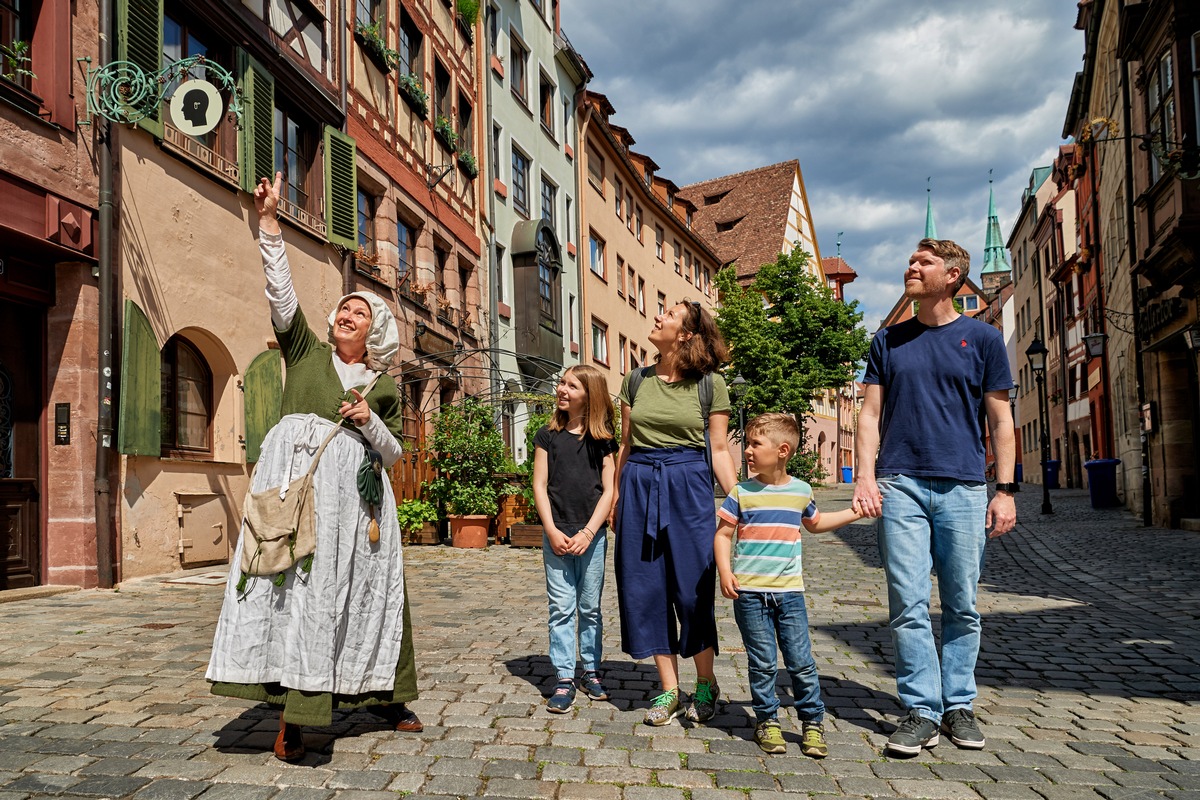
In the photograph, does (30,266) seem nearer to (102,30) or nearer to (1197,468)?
(102,30)

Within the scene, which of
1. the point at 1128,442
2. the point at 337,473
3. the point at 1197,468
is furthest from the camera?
the point at 1128,442

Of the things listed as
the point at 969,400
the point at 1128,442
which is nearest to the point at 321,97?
the point at 969,400

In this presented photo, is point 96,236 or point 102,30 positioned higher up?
point 102,30

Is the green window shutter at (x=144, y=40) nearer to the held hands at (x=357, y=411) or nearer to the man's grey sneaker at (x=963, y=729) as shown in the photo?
the held hands at (x=357, y=411)

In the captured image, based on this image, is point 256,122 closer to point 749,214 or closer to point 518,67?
point 518,67

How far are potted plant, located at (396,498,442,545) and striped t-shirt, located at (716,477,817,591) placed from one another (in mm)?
10309

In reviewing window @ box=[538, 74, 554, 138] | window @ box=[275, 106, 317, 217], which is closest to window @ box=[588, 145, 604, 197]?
window @ box=[538, 74, 554, 138]

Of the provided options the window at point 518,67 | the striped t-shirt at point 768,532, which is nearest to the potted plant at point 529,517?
the striped t-shirt at point 768,532

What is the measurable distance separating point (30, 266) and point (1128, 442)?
1861cm

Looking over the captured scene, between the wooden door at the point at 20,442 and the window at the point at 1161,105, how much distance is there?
14.0 metres

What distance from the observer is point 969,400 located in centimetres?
389

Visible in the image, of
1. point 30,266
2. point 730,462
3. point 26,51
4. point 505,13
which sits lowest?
point 730,462

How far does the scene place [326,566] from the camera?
11.5 feet

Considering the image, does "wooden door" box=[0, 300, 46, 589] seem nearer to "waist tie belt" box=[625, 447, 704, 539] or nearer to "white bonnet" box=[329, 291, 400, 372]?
"white bonnet" box=[329, 291, 400, 372]
